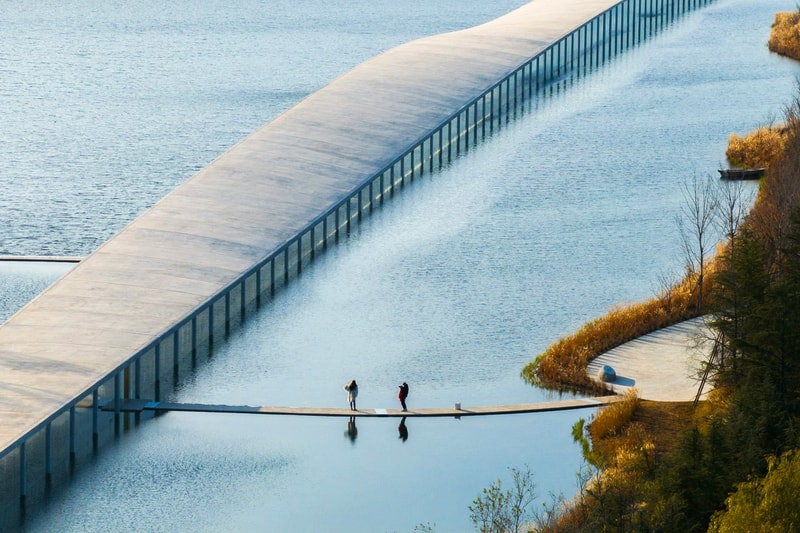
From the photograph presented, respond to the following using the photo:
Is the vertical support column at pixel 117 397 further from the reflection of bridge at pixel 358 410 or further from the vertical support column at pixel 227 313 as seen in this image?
the vertical support column at pixel 227 313

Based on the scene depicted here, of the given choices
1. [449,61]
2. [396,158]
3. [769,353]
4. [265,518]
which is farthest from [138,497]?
[449,61]

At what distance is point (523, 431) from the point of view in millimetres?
40531

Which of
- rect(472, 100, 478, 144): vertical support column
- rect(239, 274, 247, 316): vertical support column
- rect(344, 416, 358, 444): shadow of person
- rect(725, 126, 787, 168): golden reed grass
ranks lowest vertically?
rect(344, 416, 358, 444): shadow of person

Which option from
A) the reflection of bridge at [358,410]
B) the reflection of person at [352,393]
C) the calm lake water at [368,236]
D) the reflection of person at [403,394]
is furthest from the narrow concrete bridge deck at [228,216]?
the reflection of person at [403,394]

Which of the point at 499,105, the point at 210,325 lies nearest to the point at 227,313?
the point at 210,325

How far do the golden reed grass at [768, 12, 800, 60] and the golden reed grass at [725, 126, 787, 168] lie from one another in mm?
25307

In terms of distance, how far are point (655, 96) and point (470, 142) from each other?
14051 millimetres

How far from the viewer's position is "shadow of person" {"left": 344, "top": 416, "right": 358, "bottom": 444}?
39812mm

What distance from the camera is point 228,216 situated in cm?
5441

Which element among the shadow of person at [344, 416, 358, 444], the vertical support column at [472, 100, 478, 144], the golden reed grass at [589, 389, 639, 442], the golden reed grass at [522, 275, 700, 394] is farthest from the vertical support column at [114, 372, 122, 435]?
the vertical support column at [472, 100, 478, 144]

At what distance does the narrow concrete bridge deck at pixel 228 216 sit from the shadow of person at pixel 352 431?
6.16m

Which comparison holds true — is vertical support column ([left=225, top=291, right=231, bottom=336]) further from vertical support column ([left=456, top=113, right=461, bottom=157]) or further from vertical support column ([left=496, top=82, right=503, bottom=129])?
vertical support column ([left=496, top=82, right=503, bottom=129])

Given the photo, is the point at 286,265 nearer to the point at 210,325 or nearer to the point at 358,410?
the point at 210,325

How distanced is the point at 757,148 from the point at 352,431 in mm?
35096
